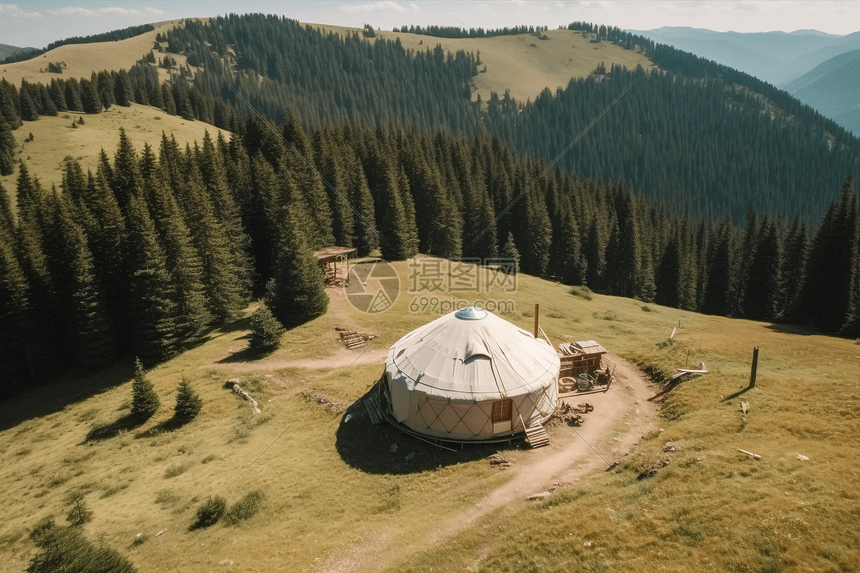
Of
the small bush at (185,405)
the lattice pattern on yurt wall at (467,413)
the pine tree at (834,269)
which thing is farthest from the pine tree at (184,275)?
the pine tree at (834,269)

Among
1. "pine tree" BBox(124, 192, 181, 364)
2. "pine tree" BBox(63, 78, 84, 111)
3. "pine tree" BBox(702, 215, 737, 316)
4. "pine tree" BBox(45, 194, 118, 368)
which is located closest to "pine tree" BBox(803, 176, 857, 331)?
"pine tree" BBox(702, 215, 737, 316)

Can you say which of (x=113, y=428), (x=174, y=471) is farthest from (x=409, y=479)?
(x=113, y=428)

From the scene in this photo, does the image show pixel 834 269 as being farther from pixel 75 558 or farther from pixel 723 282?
pixel 75 558

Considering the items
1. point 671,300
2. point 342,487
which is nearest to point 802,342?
point 342,487

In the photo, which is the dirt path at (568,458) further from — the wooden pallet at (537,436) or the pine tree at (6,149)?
the pine tree at (6,149)

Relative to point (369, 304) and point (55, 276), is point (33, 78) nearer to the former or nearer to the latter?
point (55, 276)
